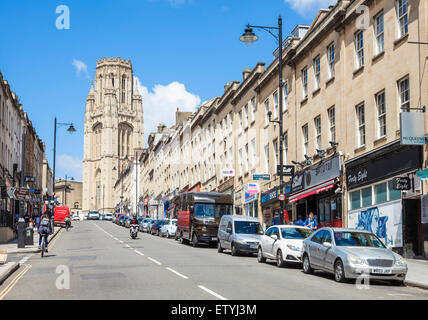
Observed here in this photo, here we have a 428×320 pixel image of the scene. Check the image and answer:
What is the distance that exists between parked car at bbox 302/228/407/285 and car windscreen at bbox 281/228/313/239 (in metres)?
2.51

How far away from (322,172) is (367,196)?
458cm

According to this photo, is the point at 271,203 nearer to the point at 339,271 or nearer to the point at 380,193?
the point at 380,193

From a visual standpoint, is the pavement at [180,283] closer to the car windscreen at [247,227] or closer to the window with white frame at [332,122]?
the car windscreen at [247,227]

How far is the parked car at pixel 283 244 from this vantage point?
19.4 meters

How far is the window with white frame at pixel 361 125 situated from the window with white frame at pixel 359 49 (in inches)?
74.1

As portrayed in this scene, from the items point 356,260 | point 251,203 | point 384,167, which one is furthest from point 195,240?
point 356,260

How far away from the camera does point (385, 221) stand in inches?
893

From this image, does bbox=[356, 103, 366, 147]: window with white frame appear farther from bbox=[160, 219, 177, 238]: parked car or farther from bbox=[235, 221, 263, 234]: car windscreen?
bbox=[160, 219, 177, 238]: parked car

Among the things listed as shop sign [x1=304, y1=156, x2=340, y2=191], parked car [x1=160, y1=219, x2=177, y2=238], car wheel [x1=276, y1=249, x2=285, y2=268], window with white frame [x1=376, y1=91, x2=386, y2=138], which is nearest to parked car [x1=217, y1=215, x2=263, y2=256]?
shop sign [x1=304, y1=156, x2=340, y2=191]

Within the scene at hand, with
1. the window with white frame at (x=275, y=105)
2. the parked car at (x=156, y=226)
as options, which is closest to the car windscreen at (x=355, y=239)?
the window with white frame at (x=275, y=105)

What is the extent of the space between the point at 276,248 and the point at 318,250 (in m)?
3.49

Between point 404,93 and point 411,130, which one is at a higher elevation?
point 404,93

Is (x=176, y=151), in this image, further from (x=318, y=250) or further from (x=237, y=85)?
(x=318, y=250)

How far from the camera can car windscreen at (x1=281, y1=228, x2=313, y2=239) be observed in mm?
20422
